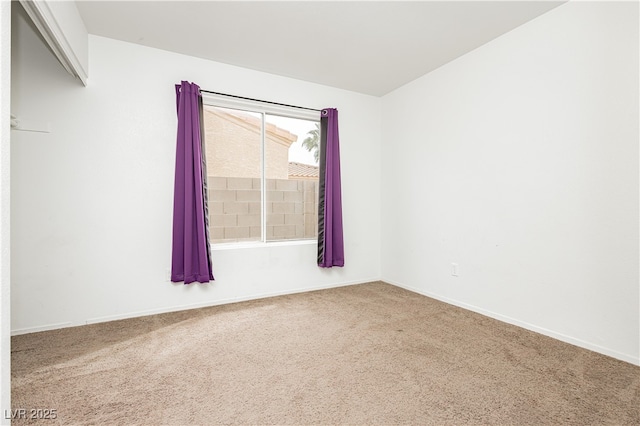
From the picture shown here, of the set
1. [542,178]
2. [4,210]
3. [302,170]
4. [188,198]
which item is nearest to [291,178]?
[302,170]

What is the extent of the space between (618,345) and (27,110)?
4.51 metres

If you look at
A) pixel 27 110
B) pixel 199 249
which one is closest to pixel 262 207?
pixel 199 249

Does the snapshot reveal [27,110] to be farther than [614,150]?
Yes

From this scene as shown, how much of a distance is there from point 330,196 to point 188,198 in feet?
4.97

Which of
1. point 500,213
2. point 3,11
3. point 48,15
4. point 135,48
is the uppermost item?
point 135,48

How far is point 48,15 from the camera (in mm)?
1671

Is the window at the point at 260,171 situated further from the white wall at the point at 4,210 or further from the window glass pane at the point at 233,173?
the white wall at the point at 4,210

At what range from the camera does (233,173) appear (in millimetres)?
3229

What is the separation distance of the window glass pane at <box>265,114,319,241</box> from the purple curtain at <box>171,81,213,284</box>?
0.80 m

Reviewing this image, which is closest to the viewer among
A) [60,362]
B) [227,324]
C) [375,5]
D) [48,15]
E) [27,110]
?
[48,15]

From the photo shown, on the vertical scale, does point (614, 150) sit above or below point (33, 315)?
above

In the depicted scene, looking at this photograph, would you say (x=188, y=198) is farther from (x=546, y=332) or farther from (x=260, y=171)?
(x=546, y=332)

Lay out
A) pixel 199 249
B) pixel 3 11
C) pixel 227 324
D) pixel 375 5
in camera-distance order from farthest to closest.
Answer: pixel 199 249 < pixel 227 324 < pixel 375 5 < pixel 3 11

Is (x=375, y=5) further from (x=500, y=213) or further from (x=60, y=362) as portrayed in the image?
(x=60, y=362)
